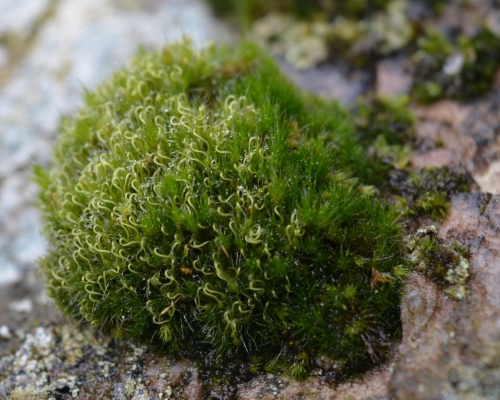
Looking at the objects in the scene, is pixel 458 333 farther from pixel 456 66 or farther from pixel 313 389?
pixel 456 66

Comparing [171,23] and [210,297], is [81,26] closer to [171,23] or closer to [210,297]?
[171,23]

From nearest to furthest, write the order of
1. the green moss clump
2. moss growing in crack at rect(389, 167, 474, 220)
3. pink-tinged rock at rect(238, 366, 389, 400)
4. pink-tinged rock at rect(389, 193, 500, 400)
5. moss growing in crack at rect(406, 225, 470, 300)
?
pink-tinged rock at rect(389, 193, 500, 400) < pink-tinged rock at rect(238, 366, 389, 400) < moss growing in crack at rect(406, 225, 470, 300) < moss growing in crack at rect(389, 167, 474, 220) < the green moss clump

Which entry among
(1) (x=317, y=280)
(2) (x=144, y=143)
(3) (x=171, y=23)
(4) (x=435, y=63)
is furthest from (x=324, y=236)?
(3) (x=171, y=23)

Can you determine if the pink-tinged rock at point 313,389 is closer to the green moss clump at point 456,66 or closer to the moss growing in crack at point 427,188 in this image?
the moss growing in crack at point 427,188

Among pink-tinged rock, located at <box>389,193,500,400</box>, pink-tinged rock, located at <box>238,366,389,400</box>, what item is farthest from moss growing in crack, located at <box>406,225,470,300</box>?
pink-tinged rock, located at <box>238,366,389,400</box>

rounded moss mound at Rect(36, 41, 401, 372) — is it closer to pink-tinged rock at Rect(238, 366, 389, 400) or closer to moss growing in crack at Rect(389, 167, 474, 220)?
pink-tinged rock at Rect(238, 366, 389, 400)

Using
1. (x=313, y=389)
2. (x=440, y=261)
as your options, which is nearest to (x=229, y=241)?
(x=313, y=389)

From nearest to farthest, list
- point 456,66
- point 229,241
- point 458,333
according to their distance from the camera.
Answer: point 458,333 → point 229,241 → point 456,66

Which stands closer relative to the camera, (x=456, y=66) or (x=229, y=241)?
(x=229, y=241)
